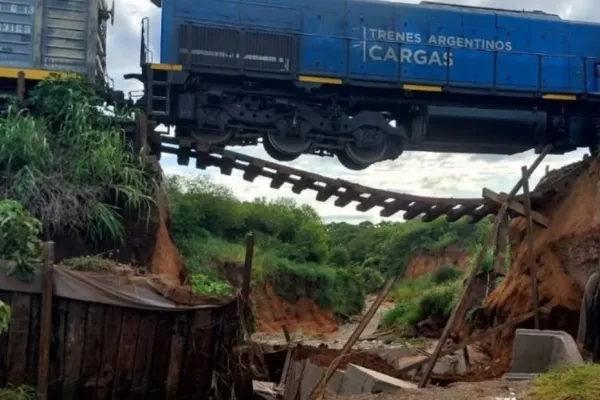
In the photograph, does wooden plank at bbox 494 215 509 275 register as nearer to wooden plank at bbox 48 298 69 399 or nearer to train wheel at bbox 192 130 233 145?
train wheel at bbox 192 130 233 145

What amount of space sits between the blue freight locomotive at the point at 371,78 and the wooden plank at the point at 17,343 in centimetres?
566

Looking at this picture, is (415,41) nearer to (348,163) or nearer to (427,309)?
(348,163)

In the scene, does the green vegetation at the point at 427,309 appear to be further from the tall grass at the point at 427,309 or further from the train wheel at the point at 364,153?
the train wheel at the point at 364,153

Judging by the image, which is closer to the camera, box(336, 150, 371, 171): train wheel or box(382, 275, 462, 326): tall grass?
box(336, 150, 371, 171): train wheel

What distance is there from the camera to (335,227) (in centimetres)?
6216

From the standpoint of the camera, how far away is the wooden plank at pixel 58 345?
8.48 m

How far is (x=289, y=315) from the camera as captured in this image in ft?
80.2

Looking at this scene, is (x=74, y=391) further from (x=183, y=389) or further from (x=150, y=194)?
(x=150, y=194)

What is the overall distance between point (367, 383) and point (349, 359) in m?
2.56

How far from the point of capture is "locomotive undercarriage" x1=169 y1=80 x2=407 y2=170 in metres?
14.0

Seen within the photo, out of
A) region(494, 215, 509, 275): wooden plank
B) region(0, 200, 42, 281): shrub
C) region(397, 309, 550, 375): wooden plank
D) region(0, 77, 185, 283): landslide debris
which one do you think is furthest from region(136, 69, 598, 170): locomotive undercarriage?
region(0, 200, 42, 281): shrub

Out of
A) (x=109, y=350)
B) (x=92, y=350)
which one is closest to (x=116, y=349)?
(x=109, y=350)

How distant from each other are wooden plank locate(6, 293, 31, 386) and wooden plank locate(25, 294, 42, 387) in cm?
4

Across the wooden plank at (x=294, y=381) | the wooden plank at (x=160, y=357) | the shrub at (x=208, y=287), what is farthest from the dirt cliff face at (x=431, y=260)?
the wooden plank at (x=160, y=357)
